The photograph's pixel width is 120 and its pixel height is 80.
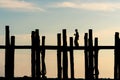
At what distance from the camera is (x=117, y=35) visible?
2481 cm

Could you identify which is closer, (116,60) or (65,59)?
(116,60)

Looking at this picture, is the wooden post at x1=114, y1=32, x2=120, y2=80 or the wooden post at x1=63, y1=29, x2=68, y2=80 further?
the wooden post at x1=63, y1=29, x2=68, y2=80

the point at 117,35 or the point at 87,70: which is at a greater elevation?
the point at 117,35

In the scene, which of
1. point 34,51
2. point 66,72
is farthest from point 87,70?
point 34,51

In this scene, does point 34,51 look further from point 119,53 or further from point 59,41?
point 119,53

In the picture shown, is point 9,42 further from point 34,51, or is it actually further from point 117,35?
point 117,35

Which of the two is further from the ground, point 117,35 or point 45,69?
point 117,35

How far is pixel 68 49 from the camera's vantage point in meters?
24.7

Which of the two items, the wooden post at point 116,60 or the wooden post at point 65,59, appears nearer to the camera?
the wooden post at point 116,60

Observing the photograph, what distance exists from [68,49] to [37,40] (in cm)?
145

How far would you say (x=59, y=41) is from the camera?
25.0m

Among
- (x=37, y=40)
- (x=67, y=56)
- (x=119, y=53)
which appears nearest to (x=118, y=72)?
(x=119, y=53)

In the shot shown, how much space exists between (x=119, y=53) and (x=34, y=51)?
3790mm

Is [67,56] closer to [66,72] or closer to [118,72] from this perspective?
[66,72]
